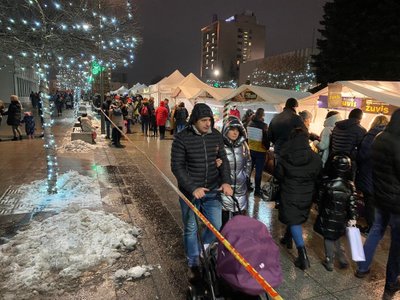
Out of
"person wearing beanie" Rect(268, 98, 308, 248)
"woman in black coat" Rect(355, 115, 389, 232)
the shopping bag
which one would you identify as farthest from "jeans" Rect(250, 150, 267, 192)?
the shopping bag

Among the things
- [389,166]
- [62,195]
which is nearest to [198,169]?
A: [389,166]

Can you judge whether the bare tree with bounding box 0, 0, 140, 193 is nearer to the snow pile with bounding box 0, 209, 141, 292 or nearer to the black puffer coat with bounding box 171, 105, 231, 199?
the snow pile with bounding box 0, 209, 141, 292

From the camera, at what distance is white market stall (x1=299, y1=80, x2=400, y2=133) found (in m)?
6.86

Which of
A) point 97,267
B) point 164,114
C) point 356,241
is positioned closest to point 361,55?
point 164,114

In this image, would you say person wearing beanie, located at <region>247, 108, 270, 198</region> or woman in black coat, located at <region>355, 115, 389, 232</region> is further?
person wearing beanie, located at <region>247, 108, 270, 198</region>

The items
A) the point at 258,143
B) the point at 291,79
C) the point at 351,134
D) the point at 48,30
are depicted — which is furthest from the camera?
the point at 291,79

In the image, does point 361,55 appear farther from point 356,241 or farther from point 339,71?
point 356,241

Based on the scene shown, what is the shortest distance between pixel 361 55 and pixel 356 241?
872 inches

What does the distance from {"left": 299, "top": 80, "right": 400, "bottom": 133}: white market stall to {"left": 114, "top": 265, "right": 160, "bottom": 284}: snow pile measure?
557 centimetres

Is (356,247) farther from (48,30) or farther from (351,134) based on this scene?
(48,30)

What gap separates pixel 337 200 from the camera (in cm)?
376

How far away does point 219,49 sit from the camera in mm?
154250

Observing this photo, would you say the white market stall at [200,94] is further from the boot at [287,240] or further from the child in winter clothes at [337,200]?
the child in winter clothes at [337,200]

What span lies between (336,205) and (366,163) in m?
1.43
